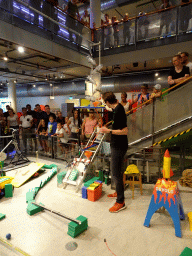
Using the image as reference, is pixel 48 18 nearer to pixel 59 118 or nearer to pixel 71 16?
pixel 71 16

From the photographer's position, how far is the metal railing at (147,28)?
560 cm

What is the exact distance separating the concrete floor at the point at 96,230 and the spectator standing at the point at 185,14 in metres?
5.22

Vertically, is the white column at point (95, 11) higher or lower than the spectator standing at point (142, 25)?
higher

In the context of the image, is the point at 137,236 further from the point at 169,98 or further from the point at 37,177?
the point at 37,177

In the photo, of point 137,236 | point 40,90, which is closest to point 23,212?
point 137,236

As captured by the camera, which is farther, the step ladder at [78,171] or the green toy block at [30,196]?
the step ladder at [78,171]

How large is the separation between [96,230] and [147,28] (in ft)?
21.3

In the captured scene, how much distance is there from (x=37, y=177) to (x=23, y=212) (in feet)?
4.98

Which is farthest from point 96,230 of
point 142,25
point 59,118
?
point 142,25

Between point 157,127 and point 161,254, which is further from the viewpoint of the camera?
point 157,127

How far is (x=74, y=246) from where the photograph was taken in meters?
2.11

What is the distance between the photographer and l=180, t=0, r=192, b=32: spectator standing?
5426mm

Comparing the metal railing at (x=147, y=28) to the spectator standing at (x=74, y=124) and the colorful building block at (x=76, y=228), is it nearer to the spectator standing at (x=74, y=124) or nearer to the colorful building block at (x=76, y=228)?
the spectator standing at (x=74, y=124)

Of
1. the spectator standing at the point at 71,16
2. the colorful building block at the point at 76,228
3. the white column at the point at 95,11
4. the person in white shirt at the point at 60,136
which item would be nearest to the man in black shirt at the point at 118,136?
the colorful building block at the point at 76,228
